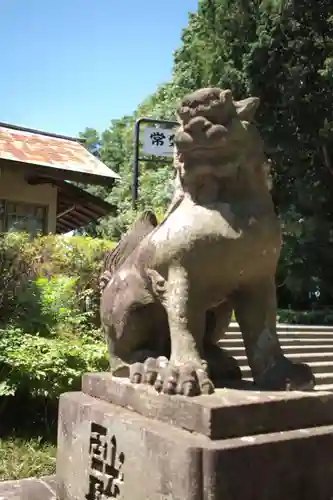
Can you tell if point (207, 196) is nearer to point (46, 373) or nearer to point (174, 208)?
point (174, 208)

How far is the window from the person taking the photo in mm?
11152

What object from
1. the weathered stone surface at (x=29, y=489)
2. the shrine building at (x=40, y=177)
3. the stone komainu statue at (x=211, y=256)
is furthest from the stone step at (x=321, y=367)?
the shrine building at (x=40, y=177)

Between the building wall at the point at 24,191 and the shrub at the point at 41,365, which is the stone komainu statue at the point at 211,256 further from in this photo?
the building wall at the point at 24,191

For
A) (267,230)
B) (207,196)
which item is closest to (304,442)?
(267,230)

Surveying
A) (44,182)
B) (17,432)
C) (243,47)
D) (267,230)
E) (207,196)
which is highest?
(243,47)

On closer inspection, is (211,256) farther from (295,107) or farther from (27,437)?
(295,107)

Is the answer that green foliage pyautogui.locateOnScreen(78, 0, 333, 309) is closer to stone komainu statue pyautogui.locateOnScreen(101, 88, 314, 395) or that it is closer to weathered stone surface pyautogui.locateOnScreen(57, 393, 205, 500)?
weathered stone surface pyautogui.locateOnScreen(57, 393, 205, 500)

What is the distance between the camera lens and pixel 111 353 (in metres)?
2.79

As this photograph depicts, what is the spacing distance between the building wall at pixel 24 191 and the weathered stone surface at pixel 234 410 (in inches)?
359

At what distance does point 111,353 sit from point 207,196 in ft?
3.04

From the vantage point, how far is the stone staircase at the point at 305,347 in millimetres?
5559

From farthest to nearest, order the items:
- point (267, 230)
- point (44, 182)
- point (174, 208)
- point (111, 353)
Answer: point (44, 182) → point (111, 353) → point (174, 208) → point (267, 230)

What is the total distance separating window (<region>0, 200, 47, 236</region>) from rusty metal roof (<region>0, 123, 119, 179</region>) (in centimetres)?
117

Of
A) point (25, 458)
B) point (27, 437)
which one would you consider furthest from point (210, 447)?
point (27, 437)
